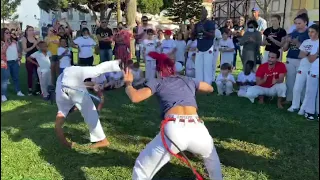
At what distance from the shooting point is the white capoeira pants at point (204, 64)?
7.61 metres

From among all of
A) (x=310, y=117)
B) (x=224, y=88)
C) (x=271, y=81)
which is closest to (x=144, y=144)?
(x=310, y=117)

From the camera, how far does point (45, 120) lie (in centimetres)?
546

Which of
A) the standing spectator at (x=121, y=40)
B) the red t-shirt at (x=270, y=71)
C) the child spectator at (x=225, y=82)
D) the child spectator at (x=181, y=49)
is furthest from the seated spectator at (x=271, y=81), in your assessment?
the child spectator at (x=181, y=49)

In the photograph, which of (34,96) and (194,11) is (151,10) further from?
(34,96)

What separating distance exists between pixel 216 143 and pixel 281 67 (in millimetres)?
2491

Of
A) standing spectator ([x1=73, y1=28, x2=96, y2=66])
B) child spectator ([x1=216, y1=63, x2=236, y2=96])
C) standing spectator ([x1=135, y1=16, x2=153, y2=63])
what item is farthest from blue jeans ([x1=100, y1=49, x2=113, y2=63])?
child spectator ([x1=216, y1=63, x2=236, y2=96])

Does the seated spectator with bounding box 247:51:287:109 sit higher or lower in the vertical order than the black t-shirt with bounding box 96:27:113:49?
lower

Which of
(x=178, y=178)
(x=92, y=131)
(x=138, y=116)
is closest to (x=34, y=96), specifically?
(x=138, y=116)

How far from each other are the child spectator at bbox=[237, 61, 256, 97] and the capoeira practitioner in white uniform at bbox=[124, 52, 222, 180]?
4.28 m

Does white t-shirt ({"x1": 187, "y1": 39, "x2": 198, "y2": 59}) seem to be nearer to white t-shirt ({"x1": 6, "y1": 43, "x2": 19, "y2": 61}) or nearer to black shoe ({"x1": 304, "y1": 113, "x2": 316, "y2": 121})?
black shoe ({"x1": 304, "y1": 113, "x2": 316, "y2": 121})

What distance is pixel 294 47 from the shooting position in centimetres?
595

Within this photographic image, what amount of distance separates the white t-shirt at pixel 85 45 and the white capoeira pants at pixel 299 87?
4.29 m

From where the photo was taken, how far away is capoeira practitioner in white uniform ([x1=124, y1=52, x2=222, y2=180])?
285 centimetres

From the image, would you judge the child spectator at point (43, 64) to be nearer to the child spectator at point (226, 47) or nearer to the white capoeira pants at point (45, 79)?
the white capoeira pants at point (45, 79)
